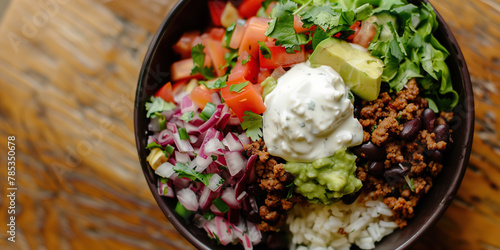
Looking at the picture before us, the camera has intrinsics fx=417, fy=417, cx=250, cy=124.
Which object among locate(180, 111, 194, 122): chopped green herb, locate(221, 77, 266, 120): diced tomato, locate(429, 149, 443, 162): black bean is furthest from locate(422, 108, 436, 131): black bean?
locate(180, 111, 194, 122): chopped green herb

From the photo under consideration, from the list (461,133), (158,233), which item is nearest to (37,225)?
(158,233)

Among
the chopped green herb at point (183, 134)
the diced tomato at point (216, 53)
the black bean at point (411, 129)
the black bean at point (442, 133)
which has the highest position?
the black bean at point (442, 133)

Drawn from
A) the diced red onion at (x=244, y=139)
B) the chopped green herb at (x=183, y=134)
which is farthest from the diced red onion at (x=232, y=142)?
the chopped green herb at (x=183, y=134)

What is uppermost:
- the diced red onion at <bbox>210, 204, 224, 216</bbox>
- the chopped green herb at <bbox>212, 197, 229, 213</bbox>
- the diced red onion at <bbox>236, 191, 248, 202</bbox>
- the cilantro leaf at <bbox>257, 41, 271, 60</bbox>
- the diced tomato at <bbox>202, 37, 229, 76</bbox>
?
the cilantro leaf at <bbox>257, 41, 271, 60</bbox>

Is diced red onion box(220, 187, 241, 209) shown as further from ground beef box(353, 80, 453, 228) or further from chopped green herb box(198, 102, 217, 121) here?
ground beef box(353, 80, 453, 228)

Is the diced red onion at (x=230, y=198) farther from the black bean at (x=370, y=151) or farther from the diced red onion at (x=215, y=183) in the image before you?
the black bean at (x=370, y=151)

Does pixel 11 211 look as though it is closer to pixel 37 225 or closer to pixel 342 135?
pixel 37 225
